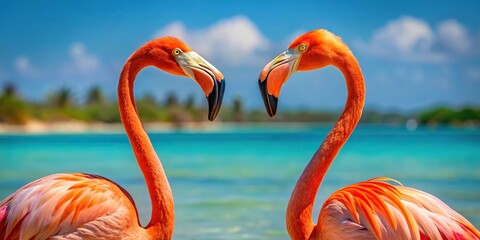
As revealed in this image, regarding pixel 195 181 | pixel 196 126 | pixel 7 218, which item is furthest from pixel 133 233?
pixel 196 126

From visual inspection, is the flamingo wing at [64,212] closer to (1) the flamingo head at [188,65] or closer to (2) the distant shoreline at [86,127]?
(1) the flamingo head at [188,65]

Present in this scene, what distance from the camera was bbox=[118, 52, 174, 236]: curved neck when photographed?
13.6 ft

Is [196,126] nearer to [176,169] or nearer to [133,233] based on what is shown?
[176,169]

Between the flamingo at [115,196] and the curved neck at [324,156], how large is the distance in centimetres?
73

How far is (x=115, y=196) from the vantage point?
12.9 ft

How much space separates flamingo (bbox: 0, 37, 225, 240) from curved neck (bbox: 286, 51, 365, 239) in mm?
730

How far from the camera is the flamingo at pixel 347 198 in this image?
351 centimetres

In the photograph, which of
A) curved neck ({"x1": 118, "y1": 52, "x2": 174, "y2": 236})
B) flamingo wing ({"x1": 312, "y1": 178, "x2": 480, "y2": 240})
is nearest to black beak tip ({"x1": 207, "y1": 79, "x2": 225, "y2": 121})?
curved neck ({"x1": 118, "y1": 52, "x2": 174, "y2": 236})

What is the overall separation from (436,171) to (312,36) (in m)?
12.2

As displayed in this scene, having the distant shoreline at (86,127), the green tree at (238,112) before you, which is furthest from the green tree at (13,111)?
the green tree at (238,112)

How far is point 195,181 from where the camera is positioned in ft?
42.8

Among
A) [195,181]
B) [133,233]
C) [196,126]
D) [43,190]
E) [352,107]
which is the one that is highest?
[352,107]

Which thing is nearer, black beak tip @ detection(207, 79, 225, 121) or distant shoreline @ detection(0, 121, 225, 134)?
black beak tip @ detection(207, 79, 225, 121)

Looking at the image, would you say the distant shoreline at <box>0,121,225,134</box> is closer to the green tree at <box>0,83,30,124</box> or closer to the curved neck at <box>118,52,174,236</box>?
the green tree at <box>0,83,30,124</box>
